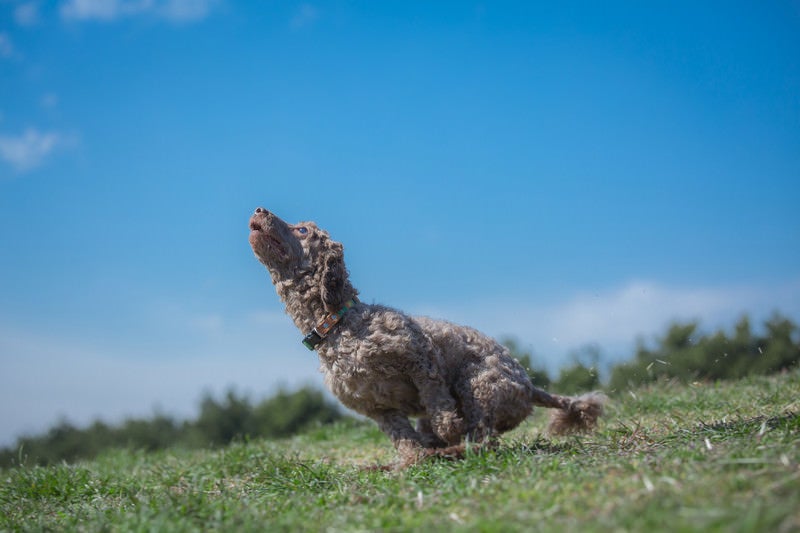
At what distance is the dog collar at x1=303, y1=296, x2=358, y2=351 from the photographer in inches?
179

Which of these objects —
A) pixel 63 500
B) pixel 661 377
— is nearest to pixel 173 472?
pixel 63 500

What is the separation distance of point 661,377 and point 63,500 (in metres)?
6.96

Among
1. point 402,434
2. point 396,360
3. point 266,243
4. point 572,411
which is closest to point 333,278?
point 266,243

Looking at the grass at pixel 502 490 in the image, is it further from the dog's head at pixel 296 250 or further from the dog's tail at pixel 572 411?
the dog's head at pixel 296 250

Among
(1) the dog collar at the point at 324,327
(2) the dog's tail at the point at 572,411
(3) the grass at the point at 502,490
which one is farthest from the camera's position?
(2) the dog's tail at the point at 572,411

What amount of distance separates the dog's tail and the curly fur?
22cm

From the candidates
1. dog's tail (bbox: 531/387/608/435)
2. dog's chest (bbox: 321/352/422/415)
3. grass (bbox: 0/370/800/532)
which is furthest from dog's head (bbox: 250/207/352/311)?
dog's tail (bbox: 531/387/608/435)

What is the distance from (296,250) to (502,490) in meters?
2.17

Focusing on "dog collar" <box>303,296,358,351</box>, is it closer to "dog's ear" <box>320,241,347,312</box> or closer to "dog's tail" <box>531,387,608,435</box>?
"dog's ear" <box>320,241,347,312</box>

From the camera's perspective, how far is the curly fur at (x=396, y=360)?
4.42 m

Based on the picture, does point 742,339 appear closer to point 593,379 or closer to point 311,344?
point 593,379

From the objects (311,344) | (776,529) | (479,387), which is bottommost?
(776,529)

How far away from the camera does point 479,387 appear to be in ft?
14.8

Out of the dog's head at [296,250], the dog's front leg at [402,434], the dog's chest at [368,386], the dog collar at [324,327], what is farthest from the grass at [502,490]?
the dog's head at [296,250]
